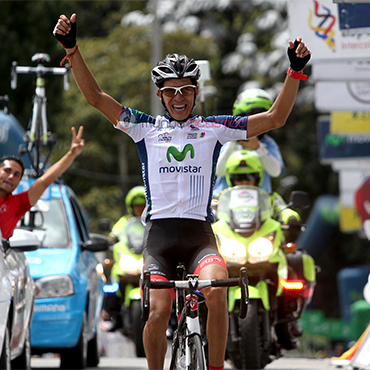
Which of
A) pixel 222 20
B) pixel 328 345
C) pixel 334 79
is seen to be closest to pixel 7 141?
pixel 334 79

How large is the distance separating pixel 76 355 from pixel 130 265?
61.9 inches

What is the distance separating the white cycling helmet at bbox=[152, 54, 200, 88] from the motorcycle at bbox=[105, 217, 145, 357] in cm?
538

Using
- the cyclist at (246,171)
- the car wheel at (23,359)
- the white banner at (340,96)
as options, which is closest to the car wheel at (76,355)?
the car wheel at (23,359)

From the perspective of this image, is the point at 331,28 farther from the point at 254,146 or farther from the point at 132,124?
the point at 132,124

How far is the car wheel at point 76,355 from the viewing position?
996cm

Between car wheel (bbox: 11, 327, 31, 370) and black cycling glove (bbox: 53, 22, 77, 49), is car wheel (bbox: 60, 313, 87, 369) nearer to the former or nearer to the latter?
car wheel (bbox: 11, 327, 31, 370)

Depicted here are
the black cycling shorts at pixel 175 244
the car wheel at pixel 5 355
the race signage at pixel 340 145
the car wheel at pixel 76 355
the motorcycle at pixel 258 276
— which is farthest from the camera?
the race signage at pixel 340 145

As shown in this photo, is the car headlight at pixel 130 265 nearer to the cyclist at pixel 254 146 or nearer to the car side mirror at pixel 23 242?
the cyclist at pixel 254 146

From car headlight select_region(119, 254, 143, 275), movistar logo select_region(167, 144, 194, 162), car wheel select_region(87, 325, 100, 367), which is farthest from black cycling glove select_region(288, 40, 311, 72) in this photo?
car wheel select_region(87, 325, 100, 367)

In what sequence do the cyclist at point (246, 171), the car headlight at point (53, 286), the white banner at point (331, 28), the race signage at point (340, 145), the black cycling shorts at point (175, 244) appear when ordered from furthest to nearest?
the race signage at point (340, 145), the car headlight at point (53, 286), the cyclist at point (246, 171), the white banner at point (331, 28), the black cycling shorts at point (175, 244)

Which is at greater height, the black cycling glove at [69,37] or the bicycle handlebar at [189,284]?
the black cycling glove at [69,37]

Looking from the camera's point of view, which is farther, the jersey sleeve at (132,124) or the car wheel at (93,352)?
the car wheel at (93,352)

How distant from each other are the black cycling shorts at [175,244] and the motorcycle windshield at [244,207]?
8.78 feet

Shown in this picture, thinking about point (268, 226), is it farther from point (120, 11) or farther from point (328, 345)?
point (120, 11)
